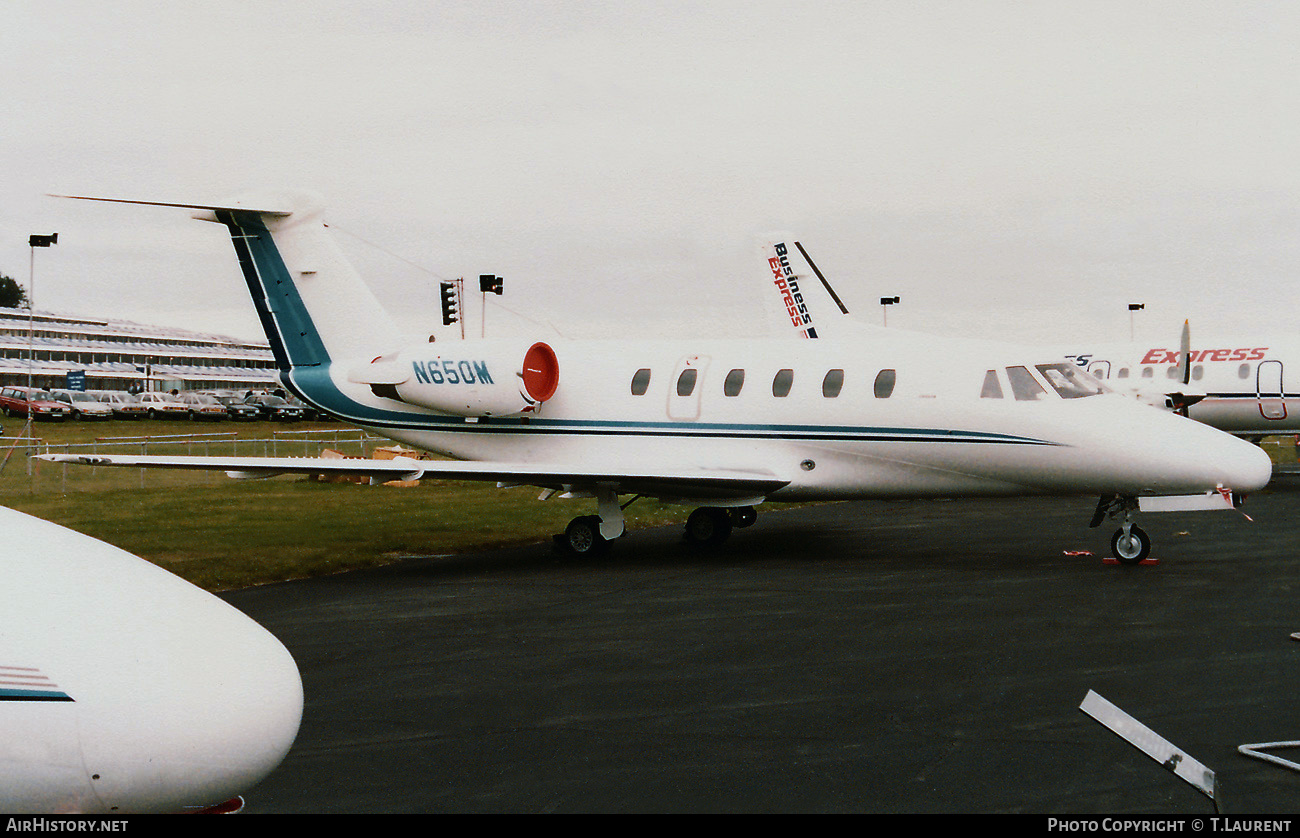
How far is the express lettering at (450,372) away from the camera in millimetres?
15742

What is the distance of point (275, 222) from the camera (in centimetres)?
1683

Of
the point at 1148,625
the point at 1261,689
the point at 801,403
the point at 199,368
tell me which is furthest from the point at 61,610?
the point at 199,368

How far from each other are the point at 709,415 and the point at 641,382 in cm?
118

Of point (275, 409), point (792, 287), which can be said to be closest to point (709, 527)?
point (792, 287)

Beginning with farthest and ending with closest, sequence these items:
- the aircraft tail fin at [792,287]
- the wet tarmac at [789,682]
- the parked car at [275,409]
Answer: the parked car at [275,409], the aircraft tail fin at [792,287], the wet tarmac at [789,682]

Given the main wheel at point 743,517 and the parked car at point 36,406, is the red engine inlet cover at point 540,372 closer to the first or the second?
the main wheel at point 743,517

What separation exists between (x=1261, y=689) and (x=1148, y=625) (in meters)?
2.11

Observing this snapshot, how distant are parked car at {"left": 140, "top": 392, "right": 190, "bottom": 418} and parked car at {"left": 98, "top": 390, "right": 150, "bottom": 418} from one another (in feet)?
1.07

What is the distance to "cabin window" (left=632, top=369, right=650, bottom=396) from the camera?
15.6 metres

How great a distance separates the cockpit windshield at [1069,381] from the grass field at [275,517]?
25.4 feet

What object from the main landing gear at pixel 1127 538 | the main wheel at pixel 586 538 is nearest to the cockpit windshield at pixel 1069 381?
the main landing gear at pixel 1127 538

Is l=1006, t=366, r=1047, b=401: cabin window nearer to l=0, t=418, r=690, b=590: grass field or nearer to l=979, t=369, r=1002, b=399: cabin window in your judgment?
l=979, t=369, r=1002, b=399: cabin window

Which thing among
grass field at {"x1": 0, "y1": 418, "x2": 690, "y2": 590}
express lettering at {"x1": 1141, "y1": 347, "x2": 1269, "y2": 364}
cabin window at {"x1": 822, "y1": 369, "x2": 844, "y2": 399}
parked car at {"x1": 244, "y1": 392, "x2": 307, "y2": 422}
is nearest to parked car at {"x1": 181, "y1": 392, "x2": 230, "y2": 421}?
parked car at {"x1": 244, "y1": 392, "x2": 307, "y2": 422}

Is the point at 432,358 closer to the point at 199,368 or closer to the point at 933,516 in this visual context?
A: the point at 933,516
